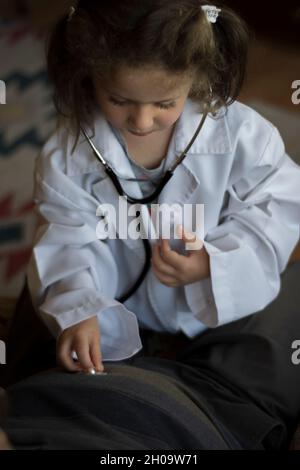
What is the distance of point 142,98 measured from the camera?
0.68 m

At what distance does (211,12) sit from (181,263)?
297 millimetres

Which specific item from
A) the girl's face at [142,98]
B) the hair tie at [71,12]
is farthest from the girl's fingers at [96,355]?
the hair tie at [71,12]

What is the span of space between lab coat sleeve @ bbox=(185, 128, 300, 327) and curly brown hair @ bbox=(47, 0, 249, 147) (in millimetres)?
125

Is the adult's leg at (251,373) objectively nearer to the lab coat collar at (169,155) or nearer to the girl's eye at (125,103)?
the lab coat collar at (169,155)

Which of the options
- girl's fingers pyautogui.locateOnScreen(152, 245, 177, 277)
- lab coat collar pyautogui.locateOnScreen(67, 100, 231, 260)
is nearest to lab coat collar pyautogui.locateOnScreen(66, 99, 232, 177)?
lab coat collar pyautogui.locateOnScreen(67, 100, 231, 260)

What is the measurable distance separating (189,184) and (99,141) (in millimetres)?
118

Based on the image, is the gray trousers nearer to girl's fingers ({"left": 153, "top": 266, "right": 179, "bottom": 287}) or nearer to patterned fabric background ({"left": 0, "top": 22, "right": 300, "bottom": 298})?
girl's fingers ({"left": 153, "top": 266, "right": 179, "bottom": 287})

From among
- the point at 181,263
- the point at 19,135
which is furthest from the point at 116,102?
the point at 19,135

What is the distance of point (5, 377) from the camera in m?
0.90

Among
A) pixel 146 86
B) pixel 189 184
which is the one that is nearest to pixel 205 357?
pixel 189 184

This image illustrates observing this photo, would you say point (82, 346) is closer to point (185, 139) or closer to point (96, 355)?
point (96, 355)

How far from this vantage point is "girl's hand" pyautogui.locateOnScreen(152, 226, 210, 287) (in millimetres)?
816

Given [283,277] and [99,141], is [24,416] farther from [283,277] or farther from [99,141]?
[283,277]

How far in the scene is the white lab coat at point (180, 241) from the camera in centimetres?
80
